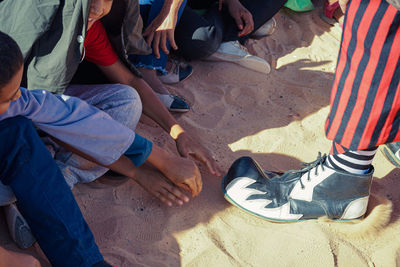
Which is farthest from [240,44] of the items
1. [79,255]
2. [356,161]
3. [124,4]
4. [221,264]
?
[79,255]

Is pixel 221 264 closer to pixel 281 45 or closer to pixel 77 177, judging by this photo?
pixel 77 177

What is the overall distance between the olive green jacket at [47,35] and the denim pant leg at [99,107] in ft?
0.68

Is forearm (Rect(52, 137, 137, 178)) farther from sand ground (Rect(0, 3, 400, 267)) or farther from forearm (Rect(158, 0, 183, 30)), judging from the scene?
forearm (Rect(158, 0, 183, 30))

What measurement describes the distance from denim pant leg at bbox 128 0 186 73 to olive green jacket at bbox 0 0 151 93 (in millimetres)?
685

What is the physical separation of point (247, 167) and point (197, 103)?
601mm

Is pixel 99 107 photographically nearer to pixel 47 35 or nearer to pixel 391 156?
pixel 47 35

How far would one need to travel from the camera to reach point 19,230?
141 centimetres

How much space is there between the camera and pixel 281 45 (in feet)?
9.50

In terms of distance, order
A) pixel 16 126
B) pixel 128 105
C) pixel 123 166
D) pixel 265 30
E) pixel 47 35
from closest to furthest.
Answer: pixel 16 126 < pixel 47 35 < pixel 123 166 < pixel 128 105 < pixel 265 30

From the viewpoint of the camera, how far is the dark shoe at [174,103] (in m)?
2.16

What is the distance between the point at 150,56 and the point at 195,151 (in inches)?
25.2

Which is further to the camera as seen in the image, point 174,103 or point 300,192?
point 174,103

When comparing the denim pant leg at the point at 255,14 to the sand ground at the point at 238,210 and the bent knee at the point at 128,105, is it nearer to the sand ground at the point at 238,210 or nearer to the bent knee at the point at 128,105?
the sand ground at the point at 238,210

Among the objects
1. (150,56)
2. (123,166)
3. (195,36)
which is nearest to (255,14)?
(195,36)
